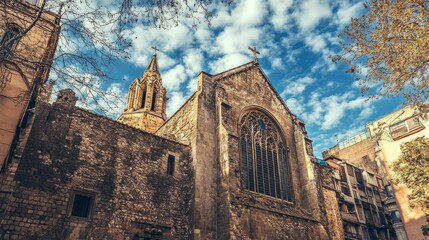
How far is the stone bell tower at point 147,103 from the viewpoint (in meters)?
26.9

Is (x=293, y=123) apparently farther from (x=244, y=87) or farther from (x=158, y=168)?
(x=158, y=168)

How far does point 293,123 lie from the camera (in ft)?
68.3

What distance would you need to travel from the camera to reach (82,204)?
11688mm

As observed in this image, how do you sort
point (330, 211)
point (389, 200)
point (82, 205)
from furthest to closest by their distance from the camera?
point (389, 200) < point (330, 211) < point (82, 205)

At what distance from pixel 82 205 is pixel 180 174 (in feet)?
15.0

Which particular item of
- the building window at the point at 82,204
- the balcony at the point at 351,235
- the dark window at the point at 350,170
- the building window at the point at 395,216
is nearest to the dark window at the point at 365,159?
the dark window at the point at 350,170

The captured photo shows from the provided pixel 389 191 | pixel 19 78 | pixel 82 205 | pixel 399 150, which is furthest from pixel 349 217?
pixel 19 78

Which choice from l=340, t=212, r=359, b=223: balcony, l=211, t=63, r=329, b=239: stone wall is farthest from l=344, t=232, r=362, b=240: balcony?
l=211, t=63, r=329, b=239: stone wall

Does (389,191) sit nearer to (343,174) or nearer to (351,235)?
(343,174)

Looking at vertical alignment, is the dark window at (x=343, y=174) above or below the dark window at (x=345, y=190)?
above

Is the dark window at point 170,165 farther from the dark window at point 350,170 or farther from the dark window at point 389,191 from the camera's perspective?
the dark window at point 389,191

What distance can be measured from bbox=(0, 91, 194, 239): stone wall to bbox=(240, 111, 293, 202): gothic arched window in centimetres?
348

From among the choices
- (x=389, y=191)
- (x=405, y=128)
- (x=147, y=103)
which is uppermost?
(x=147, y=103)

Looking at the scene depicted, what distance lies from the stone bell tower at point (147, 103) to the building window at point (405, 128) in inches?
722
